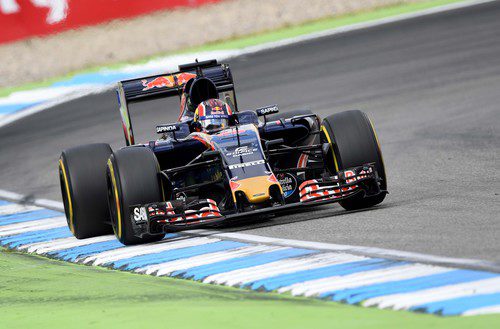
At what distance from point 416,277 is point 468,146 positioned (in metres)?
6.37

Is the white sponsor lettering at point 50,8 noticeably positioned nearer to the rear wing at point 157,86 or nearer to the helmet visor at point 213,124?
the rear wing at point 157,86

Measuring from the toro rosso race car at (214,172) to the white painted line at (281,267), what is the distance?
146cm

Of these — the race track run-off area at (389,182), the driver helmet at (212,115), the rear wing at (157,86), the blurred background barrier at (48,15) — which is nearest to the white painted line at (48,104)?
the race track run-off area at (389,182)

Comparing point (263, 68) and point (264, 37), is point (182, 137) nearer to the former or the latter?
point (263, 68)

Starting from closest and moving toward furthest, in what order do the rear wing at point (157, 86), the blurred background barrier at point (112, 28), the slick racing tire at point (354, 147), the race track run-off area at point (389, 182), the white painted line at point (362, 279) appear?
the white painted line at point (362, 279) < the race track run-off area at point (389, 182) < the slick racing tire at point (354, 147) < the rear wing at point (157, 86) < the blurred background barrier at point (112, 28)

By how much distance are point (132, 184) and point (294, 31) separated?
14.5 m

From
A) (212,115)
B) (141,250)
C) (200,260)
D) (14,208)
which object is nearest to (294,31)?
(14,208)

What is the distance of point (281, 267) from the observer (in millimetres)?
7242

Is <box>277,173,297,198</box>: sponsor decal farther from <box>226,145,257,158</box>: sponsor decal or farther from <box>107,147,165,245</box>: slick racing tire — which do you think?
<box>107,147,165,245</box>: slick racing tire

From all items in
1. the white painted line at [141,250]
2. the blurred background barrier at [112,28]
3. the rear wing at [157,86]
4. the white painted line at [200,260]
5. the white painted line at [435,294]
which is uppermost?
the blurred background barrier at [112,28]

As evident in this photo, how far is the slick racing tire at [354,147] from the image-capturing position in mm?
9484

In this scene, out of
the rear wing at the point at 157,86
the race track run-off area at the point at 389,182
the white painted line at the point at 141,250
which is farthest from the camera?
the rear wing at the point at 157,86

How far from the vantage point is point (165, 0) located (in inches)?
854

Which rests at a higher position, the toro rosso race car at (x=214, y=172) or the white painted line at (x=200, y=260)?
the toro rosso race car at (x=214, y=172)
